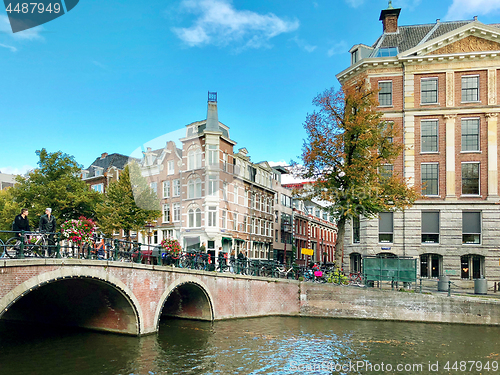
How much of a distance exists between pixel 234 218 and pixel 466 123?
25505 mm

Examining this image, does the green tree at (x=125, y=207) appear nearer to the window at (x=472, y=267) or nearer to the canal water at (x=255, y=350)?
the canal water at (x=255, y=350)

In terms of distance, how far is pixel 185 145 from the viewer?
158 feet

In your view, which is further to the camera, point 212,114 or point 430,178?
point 212,114

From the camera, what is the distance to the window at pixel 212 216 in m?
46.8

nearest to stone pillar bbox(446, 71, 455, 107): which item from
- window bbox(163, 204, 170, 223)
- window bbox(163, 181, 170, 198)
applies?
window bbox(163, 181, 170, 198)

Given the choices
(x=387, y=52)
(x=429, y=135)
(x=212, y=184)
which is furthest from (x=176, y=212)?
(x=429, y=135)

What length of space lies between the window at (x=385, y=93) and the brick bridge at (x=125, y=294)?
54.4ft

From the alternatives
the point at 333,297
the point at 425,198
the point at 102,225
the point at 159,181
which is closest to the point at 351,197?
the point at 333,297

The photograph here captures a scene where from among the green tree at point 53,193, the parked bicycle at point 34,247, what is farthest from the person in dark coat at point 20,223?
the green tree at point 53,193

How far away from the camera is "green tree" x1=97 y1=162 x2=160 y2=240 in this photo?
134 feet

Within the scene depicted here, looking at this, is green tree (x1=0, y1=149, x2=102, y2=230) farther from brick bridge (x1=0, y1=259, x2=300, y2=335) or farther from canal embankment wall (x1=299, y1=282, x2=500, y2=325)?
canal embankment wall (x1=299, y1=282, x2=500, y2=325)

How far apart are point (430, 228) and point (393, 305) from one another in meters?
10.1

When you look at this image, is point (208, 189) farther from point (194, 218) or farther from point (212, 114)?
point (212, 114)

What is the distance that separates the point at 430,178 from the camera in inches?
1374
